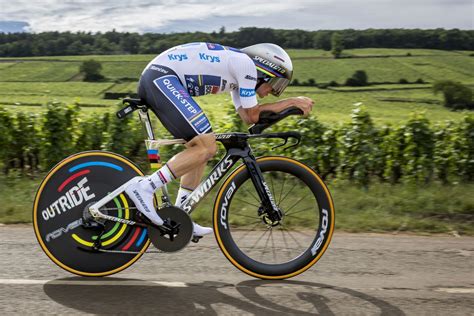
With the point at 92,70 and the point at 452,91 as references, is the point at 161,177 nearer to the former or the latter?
the point at 452,91

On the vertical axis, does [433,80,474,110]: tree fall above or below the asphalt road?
above

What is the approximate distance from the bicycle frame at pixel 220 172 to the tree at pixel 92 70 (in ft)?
57.3

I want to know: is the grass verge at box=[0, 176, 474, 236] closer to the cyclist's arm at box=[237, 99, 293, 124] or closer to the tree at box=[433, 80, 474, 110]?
the cyclist's arm at box=[237, 99, 293, 124]

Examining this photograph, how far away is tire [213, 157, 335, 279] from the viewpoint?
4363 mm

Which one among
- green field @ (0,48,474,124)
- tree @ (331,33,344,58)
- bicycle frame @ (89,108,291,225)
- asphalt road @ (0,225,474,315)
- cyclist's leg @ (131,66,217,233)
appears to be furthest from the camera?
tree @ (331,33,344,58)

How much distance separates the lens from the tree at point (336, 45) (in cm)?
2447

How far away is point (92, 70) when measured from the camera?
2266 cm

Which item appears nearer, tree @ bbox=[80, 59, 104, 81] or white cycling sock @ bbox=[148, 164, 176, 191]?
white cycling sock @ bbox=[148, 164, 176, 191]

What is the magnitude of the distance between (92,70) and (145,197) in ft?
63.7

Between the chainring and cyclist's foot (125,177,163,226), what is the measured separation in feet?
0.20

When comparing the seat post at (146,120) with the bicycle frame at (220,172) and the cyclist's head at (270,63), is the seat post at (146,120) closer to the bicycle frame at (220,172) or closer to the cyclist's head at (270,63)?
the bicycle frame at (220,172)

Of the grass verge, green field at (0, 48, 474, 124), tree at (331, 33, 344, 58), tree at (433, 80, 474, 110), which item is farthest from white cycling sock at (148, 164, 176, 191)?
tree at (331, 33, 344, 58)

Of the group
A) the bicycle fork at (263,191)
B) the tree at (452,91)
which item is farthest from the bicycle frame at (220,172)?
the tree at (452,91)

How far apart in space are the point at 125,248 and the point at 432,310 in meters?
2.23
